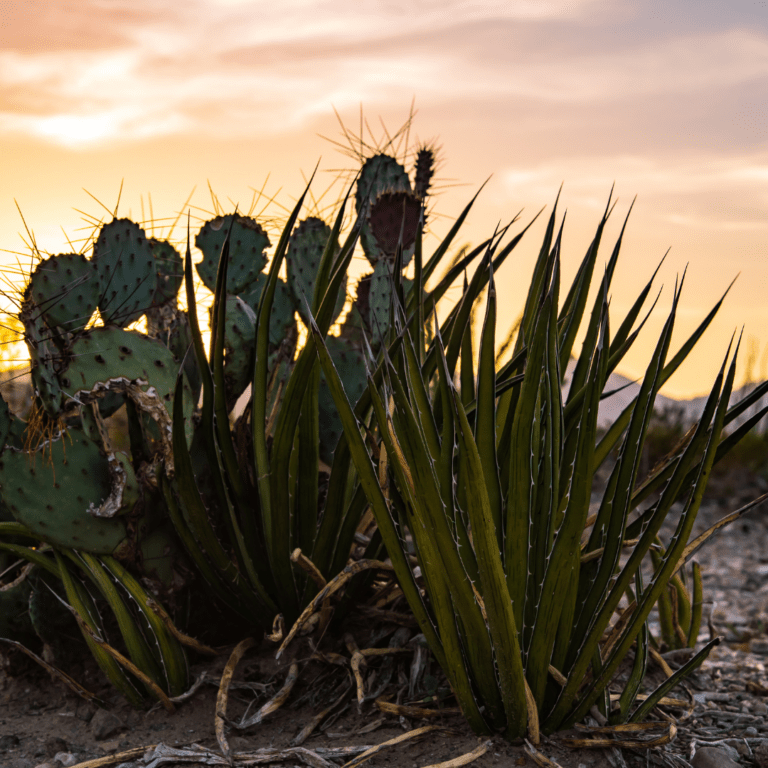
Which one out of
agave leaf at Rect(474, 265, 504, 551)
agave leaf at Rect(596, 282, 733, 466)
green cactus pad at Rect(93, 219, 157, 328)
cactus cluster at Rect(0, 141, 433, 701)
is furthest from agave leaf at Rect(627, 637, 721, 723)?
green cactus pad at Rect(93, 219, 157, 328)

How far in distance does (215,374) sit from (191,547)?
1.55 feet

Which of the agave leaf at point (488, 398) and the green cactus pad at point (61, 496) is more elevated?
the agave leaf at point (488, 398)

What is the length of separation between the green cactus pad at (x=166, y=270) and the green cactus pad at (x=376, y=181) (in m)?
0.62

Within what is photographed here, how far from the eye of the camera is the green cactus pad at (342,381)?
2.44 metres

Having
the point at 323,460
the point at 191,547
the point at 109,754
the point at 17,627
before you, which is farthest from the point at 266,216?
the point at 109,754

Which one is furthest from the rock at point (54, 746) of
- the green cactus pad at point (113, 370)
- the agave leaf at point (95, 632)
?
the green cactus pad at point (113, 370)

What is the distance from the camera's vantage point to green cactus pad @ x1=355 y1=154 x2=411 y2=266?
2.48 metres

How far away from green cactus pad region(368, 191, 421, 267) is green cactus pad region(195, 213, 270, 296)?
1.17 ft

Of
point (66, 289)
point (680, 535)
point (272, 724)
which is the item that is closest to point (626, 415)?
point (680, 535)

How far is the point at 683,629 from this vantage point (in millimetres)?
2369

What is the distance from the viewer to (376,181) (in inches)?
98.9

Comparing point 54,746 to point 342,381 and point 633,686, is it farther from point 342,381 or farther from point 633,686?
point 633,686

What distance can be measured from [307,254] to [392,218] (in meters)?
0.30

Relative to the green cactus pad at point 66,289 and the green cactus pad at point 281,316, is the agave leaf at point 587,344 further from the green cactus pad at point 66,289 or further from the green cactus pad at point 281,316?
the green cactus pad at point 66,289
